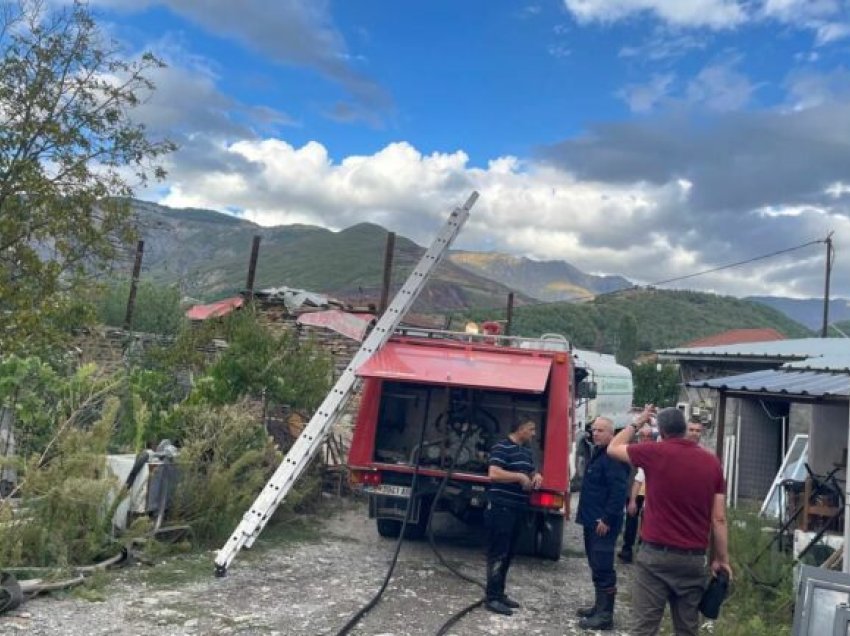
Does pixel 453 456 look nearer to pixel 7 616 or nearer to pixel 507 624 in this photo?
pixel 507 624

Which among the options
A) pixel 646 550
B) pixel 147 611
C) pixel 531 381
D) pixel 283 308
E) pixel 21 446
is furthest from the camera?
pixel 283 308

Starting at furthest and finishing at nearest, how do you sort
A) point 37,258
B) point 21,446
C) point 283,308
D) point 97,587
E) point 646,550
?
point 283,308 → point 37,258 → point 21,446 → point 97,587 → point 646,550

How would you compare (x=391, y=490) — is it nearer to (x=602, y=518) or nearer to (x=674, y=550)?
(x=602, y=518)

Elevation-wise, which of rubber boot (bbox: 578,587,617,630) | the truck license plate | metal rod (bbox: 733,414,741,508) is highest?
metal rod (bbox: 733,414,741,508)

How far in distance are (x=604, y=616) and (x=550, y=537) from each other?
217cm

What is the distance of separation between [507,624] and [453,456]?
2380 mm

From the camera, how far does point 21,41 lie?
1109 centimetres

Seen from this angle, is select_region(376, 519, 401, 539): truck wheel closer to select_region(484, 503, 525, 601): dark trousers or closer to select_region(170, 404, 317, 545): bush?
select_region(170, 404, 317, 545): bush

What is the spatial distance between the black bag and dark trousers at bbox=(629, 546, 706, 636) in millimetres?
37

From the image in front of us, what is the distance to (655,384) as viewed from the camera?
39781mm

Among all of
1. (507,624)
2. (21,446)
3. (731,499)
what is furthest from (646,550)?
(731,499)

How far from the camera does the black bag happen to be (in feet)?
15.7

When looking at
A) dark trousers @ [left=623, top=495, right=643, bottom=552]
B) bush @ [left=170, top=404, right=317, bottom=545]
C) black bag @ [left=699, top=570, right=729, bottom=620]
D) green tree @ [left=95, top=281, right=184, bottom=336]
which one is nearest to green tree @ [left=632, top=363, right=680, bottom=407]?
green tree @ [left=95, top=281, right=184, bottom=336]

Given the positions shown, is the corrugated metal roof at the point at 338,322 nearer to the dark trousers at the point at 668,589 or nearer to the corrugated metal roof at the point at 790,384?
the corrugated metal roof at the point at 790,384
